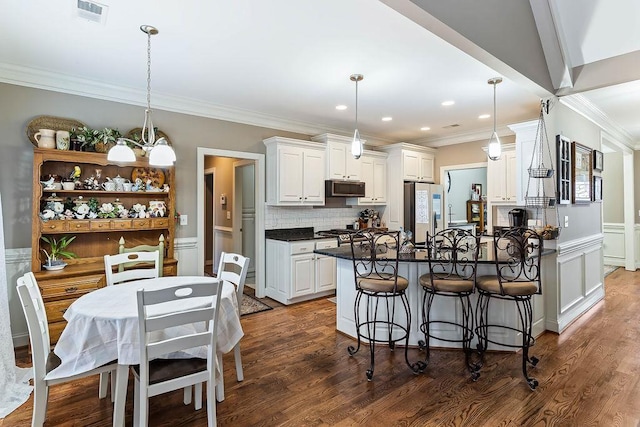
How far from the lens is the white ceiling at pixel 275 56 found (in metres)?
2.39

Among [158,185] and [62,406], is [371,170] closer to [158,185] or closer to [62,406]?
[158,185]

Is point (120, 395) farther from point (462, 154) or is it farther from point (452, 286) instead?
point (462, 154)

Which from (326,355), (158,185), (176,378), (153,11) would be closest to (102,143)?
(158,185)

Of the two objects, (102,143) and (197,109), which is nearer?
(102,143)

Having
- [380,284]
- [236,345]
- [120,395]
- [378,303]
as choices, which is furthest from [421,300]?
[120,395]

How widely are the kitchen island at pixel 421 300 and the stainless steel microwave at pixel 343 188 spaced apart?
1849mm

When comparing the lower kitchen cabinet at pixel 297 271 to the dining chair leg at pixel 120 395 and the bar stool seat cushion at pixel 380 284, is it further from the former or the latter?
the dining chair leg at pixel 120 395

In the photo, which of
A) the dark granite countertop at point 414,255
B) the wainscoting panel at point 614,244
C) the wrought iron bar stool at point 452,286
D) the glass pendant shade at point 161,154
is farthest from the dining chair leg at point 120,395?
the wainscoting panel at point 614,244

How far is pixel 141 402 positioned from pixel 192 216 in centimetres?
281

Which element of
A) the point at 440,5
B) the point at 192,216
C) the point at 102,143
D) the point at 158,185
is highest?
the point at 440,5

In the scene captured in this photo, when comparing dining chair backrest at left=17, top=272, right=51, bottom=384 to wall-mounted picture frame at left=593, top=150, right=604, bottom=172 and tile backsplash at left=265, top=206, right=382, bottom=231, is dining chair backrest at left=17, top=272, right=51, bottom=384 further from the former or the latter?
wall-mounted picture frame at left=593, top=150, right=604, bottom=172

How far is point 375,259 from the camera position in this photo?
2.90 metres

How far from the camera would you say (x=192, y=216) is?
4.34m

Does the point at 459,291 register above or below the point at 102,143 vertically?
below
